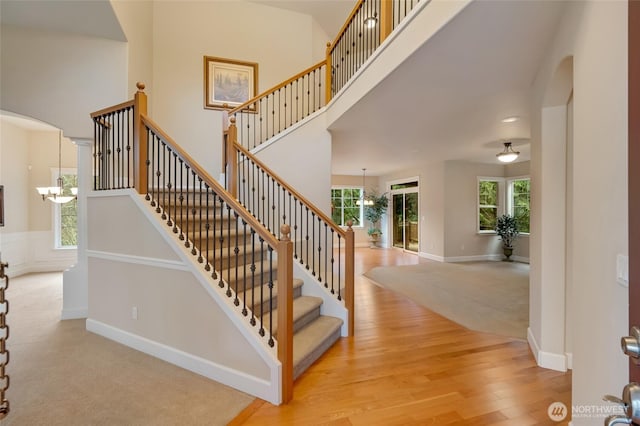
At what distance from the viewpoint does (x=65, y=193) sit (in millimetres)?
6535

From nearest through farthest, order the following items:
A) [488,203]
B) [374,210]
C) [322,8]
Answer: [322,8], [488,203], [374,210]

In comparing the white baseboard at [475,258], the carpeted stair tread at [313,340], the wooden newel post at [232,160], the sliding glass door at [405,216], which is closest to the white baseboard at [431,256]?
the white baseboard at [475,258]

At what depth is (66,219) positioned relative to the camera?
261 inches

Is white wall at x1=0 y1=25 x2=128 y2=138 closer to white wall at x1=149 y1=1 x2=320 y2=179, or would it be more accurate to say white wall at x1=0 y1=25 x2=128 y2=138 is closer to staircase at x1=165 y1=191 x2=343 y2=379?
white wall at x1=149 y1=1 x2=320 y2=179

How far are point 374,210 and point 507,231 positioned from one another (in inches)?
163

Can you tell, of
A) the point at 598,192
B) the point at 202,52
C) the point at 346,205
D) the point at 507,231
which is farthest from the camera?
the point at 346,205

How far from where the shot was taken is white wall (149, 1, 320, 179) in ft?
16.8

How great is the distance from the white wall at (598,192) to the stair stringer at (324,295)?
6.34 feet

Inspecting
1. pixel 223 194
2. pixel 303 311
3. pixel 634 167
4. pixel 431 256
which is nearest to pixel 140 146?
pixel 223 194

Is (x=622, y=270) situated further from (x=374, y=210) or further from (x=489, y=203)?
(x=374, y=210)

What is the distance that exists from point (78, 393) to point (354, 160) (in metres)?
6.51

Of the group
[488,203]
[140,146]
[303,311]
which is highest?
[140,146]

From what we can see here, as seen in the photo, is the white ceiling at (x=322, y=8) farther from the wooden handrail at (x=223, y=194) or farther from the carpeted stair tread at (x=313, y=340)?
the carpeted stair tread at (x=313, y=340)

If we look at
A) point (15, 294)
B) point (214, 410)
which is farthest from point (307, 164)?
point (15, 294)
